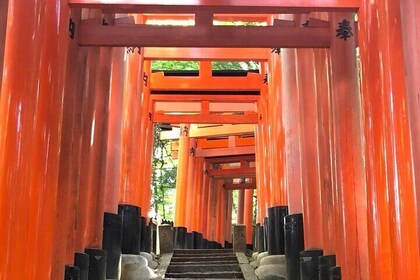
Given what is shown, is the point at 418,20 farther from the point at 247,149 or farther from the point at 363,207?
the point at 247,149

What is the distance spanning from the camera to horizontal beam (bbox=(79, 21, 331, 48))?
6.23 meters

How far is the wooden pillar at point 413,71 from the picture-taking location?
13.2 ft

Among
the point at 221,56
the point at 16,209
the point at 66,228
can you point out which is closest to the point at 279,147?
the point at 221,56

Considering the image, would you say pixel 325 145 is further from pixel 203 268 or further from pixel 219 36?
pixel 203 268

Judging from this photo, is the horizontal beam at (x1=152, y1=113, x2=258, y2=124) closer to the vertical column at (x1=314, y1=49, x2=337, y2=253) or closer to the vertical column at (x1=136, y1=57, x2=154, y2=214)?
the vertical column at (x1=136, y1=57, x2=154, y2=214)

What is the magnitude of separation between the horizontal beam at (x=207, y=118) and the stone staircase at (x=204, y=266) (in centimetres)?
314

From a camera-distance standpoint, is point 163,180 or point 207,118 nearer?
point 207,118

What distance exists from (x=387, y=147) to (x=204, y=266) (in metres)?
6.88

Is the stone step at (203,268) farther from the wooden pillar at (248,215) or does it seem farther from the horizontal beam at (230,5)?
the wooden pillar at (248,215)

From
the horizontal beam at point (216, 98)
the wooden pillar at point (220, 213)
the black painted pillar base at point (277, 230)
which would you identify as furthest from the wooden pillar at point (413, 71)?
the wooden pillar at point (220, 213)

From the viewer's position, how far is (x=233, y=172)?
66.9 feet

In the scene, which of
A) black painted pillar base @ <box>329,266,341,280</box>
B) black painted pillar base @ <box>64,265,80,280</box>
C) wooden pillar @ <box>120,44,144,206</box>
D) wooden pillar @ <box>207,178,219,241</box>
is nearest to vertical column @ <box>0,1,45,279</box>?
black painted pillar base @ <box>64,265,80,280</box>

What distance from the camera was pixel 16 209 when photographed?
4.29 metres

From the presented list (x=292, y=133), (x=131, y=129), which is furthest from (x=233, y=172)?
(x=292, y=133)
